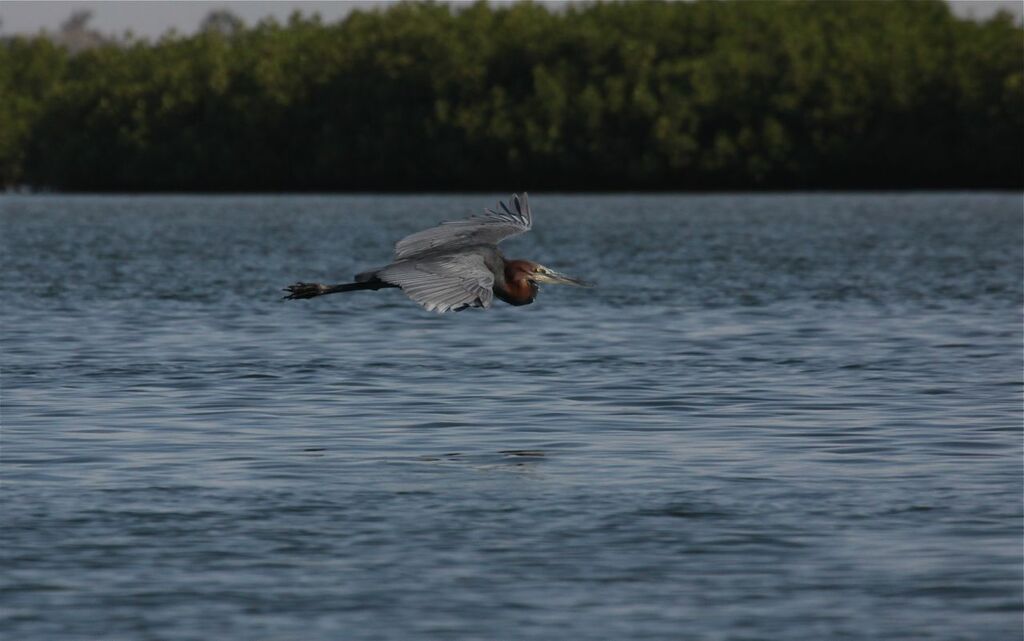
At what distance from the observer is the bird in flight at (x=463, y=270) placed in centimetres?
1462

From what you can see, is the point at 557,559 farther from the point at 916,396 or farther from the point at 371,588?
the point at 916,396

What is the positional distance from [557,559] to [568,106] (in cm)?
12646

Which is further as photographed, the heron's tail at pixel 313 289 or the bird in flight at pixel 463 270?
the heron's tail at pixel 313 289

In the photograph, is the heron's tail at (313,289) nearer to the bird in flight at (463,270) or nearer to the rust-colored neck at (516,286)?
the bird in flight at (463,270)

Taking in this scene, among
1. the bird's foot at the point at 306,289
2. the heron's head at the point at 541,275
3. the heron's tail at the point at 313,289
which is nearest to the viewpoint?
the heron's head at the point at 541,275

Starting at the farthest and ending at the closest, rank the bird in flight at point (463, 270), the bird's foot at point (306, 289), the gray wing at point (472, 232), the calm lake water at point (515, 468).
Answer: the bird's foot at point (306, 289), the gray wing at point (472, 232), the bird in flight at point (463, 270), the calm lake water at point (515, 468)

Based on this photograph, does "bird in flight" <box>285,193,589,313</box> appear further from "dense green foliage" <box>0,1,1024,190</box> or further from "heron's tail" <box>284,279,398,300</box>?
"dense green foliage" <box>0,1,1024,190</box>

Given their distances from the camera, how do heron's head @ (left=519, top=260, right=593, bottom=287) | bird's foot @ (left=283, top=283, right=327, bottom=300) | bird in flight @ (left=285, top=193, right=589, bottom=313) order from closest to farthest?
bird in flight @ (left=285, top=193, right=589, bottom=313)
heron's head @ (left=519, top=260, right=593, bottom=287)
bird's foot @ (left=283, top=283, right=327, bottom=300)

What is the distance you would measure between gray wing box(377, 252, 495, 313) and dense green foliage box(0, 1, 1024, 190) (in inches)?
4394

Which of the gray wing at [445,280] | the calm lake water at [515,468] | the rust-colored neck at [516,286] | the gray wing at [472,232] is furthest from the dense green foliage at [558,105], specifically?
the gray wing at [445,280]

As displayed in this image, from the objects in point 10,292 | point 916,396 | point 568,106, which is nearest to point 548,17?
point 568,106

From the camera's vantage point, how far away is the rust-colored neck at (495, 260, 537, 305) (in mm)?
16250

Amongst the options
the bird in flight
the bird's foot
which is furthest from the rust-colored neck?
the bird's foot

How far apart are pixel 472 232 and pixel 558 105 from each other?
120258mm
